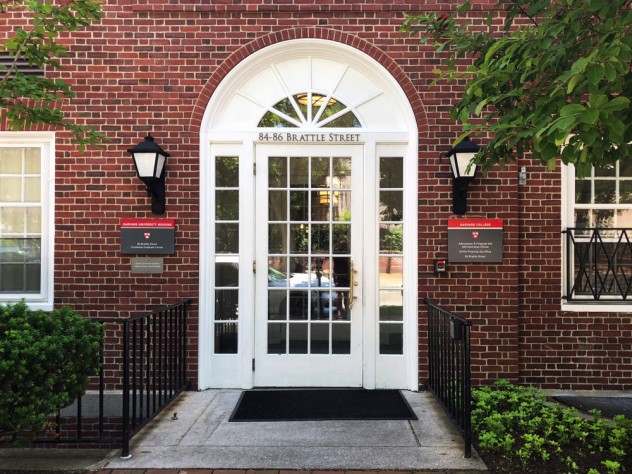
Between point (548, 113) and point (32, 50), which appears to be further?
point (32, 50)

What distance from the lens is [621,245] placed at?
5.30 m

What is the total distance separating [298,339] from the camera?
527 centimetres

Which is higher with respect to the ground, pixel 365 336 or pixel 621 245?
pixel 621 245

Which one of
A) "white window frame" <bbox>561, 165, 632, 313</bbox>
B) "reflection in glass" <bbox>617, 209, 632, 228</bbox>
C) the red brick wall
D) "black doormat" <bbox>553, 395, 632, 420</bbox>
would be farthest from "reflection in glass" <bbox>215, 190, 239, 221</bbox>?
"reflection in glass" <bbox>617, 209, 632, 228</bbox>

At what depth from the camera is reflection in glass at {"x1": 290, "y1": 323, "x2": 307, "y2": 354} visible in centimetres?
525

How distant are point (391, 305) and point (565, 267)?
201cm

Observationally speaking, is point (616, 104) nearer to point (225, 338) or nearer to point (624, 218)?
point (624, 218)

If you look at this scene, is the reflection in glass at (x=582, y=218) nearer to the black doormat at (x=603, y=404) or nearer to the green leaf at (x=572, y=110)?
the black doormat at (x=603, y=404)

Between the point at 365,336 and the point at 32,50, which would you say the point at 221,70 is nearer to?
the point at 32,50

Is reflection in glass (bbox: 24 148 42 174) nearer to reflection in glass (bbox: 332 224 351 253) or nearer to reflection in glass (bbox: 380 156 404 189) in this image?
reflection in glass (bbox: 332 224 351 253)

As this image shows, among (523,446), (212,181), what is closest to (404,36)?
(212,181)

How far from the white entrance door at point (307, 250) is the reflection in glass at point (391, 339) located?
0.29 m

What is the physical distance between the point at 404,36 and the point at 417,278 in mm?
2666

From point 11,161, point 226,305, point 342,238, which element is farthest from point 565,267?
point 11,161
